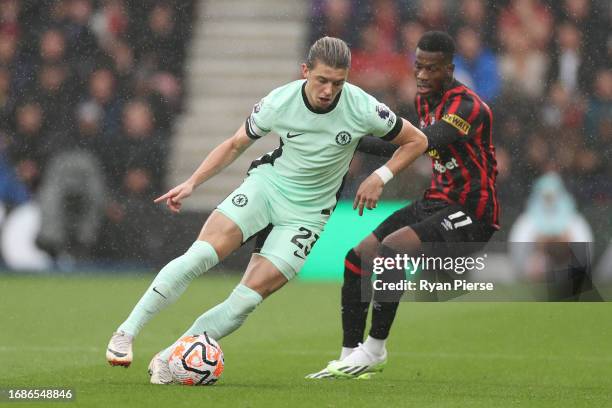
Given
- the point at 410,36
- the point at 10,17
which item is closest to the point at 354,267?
the point at 410,36

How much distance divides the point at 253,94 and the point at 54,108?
139 inches

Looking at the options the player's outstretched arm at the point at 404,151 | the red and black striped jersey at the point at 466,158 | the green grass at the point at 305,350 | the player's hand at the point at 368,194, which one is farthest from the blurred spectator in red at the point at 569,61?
the player's hand at the point at 368,194

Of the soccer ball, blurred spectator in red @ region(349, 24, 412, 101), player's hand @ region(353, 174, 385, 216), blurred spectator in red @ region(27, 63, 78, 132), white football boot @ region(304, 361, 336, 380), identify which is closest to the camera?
the soccer ball

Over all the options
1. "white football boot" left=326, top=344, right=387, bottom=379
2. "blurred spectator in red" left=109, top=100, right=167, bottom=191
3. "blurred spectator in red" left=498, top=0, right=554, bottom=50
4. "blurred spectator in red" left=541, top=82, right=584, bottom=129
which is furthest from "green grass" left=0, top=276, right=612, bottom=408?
"blurred spectator in red" left=498, top=0, right=554, bottom=50

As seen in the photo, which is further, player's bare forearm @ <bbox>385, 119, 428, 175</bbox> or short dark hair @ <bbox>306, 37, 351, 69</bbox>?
player's bare forearm @ <bbox>385, 119, 428, 175</bbox>

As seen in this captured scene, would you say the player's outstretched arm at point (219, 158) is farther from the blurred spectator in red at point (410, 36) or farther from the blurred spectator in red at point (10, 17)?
the blurred spectator in red at point (10, 17)

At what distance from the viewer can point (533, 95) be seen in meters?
16.9

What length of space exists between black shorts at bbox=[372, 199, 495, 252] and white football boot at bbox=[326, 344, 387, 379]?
75cm

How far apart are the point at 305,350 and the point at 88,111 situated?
28.7 feet

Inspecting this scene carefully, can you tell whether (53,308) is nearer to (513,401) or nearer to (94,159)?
(94,159)

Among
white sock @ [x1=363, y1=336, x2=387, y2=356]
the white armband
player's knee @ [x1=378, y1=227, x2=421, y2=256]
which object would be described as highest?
the white armband

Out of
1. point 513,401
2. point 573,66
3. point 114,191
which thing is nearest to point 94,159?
point 114,191

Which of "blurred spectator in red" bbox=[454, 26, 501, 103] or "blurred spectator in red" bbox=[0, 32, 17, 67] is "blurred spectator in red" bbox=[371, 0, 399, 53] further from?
"blurred spectator in red" bbox=[0, 32, 17, 67]

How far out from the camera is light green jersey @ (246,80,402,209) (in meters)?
7.49
